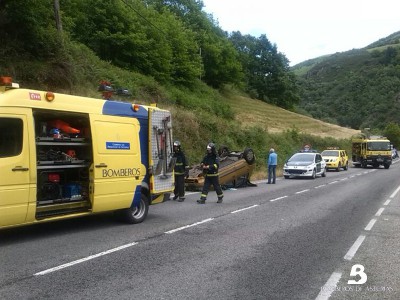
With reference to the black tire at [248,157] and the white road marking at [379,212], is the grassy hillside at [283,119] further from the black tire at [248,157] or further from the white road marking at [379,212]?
the white road marking at [379,212]

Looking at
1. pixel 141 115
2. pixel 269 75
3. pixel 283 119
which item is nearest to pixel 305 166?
pixel 141 115

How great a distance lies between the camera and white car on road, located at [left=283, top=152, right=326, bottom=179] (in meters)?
25.5

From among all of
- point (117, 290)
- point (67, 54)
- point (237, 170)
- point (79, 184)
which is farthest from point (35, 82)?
point (117, 290)

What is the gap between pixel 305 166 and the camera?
83.9 ft

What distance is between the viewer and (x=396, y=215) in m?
11.4

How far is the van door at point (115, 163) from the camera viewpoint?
841 centimetres

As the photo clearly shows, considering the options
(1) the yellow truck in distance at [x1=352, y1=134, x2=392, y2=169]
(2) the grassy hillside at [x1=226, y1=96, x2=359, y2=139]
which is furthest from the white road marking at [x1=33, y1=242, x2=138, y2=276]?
(2) the grassy hillside at [x1=226, y1=96, x2=359, y2=139]

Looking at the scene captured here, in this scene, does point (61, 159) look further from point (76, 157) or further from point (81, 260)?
point (81, 260)

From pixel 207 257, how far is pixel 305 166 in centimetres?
1981

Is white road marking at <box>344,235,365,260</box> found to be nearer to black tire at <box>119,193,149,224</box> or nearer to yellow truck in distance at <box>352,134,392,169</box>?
black tire at <box>119,193,149,224</box>

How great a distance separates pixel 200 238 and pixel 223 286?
283cm

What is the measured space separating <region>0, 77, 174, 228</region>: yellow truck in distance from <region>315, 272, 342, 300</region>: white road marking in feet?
15.1

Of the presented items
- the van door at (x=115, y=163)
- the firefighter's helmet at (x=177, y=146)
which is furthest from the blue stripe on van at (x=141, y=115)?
the firefighter's helmet at (x=177, y=146)

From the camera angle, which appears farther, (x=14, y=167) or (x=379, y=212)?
(x=379, y=212)
